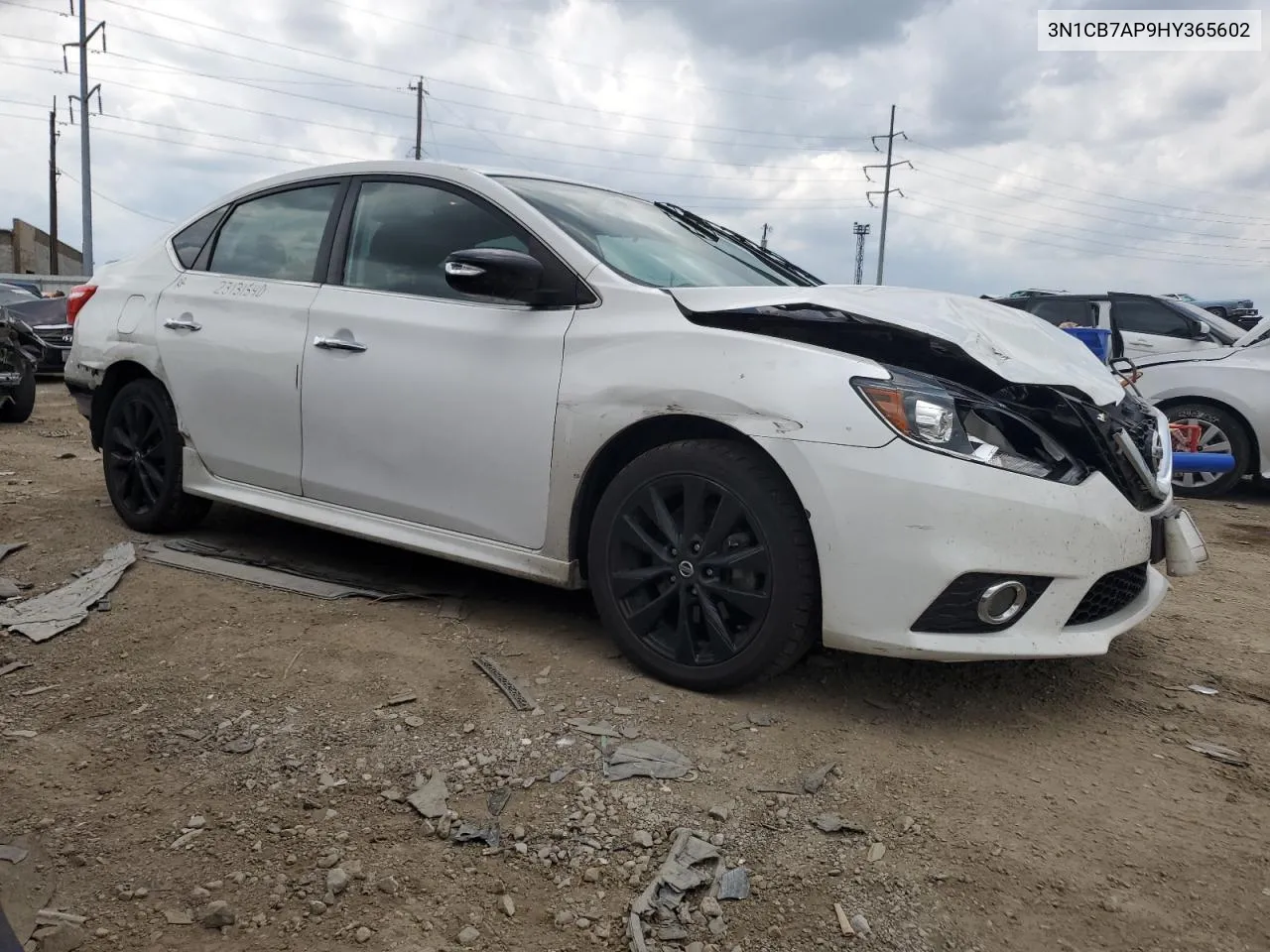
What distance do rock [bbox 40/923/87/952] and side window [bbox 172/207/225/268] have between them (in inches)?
124

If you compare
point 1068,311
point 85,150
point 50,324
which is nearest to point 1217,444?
point 1068,311

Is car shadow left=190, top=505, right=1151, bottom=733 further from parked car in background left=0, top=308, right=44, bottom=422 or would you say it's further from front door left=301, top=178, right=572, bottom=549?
parked car in background left=0, top=308, right=44, bottom=422

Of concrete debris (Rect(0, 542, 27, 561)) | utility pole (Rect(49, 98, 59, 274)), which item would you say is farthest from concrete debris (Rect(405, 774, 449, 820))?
utility pole (Rect(49, 98, 59, 274))

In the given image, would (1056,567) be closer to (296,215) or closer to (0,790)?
(0,790)

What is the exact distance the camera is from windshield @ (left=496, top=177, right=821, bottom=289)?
3.40 m

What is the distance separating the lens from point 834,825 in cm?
237

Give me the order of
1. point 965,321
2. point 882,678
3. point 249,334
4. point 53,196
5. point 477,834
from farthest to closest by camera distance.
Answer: point 53,196, point 249,334, point 882,678, point 965,321, point 477,834

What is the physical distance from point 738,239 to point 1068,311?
719 centimetres

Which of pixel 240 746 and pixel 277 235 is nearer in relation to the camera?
pixel 240 746

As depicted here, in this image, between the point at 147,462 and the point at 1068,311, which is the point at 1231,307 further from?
the point at 147,462

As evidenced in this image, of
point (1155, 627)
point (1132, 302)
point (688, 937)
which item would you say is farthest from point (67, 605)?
point (1132, 302)

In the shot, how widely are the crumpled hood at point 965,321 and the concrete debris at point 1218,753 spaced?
1.02m

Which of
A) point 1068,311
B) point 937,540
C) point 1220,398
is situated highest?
point 1068,311

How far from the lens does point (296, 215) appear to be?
4137 millimetres
